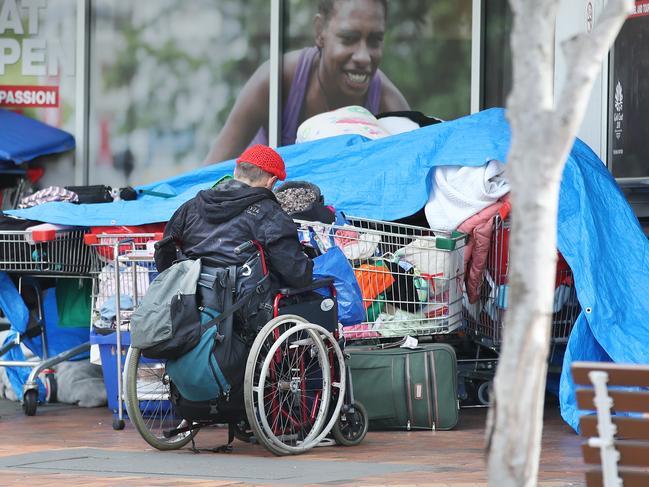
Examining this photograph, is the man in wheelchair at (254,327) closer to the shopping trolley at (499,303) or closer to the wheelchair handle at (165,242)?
the wheelchair handle at (165,242)

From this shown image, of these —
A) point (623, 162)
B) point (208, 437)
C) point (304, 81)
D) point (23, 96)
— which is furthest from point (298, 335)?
point (23, 96)

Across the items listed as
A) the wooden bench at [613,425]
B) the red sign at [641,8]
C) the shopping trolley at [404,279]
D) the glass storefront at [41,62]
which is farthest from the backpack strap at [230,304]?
the glass storefront at [41,62]

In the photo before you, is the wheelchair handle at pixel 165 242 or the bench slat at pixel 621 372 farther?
the wheelchair handle at pixel 165 242

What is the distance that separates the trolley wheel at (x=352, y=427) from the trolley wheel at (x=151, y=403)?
2.53 feet

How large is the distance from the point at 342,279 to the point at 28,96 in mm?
6277

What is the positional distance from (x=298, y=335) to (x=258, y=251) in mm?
503

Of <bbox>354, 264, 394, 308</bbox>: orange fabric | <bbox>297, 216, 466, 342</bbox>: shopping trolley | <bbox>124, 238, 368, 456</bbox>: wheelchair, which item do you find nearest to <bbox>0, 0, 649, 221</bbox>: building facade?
<bbox>297, 216, 466, 342</bbox>: shopping trolley

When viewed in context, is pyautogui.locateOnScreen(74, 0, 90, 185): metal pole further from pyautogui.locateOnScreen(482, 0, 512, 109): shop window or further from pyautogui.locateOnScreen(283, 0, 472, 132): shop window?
pyautogui.locateOnScreen(482, 0, 512, 109): shop window

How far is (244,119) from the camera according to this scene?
1232 cm

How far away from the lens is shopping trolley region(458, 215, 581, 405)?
8.36 metres

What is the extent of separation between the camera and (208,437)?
25.4 feet

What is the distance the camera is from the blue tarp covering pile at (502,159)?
25.7 feet

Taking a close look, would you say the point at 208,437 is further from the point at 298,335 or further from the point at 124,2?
the point at 124,2

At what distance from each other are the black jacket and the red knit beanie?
0.13 metres
